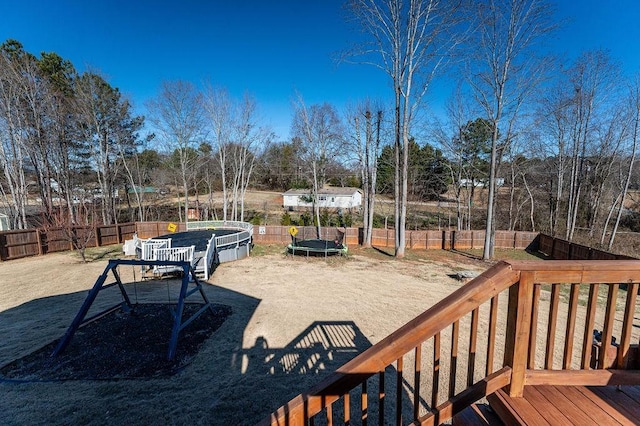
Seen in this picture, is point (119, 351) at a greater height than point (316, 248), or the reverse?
point (119, 351)

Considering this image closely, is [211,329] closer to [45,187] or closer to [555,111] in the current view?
[45,187]

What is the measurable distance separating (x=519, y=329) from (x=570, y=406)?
1.68 ft

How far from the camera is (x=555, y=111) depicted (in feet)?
46.8

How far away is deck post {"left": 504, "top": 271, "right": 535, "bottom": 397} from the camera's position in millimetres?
1339

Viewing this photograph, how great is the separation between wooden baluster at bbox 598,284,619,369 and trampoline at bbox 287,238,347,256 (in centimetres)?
1068

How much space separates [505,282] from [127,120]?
2307 centimetres

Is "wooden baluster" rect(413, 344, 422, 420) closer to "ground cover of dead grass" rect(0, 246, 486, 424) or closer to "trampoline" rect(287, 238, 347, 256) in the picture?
"ground cover of dead grass" rect(0, 246, 486, 424)

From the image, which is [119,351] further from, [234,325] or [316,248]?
[316,248]

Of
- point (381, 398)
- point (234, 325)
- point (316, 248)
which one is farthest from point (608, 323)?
point (316, 248)

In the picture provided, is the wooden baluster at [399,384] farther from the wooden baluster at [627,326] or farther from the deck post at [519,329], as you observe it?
the wooden baluster at [627,326]

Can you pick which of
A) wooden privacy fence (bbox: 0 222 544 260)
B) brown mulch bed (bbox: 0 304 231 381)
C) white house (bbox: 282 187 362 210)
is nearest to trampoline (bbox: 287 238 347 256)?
wooden privacy fence (bbox: 0 222 544 260)

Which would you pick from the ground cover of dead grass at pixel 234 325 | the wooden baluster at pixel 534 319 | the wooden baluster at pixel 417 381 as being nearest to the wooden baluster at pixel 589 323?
the wooden baluster at pixel 534 319

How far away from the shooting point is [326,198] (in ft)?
94.7

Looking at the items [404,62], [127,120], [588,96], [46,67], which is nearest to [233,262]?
[404,62]
